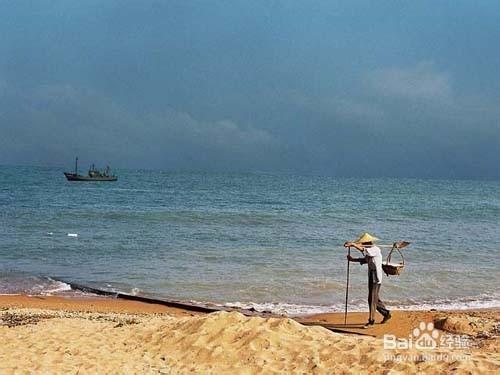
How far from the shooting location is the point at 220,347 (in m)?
7.46

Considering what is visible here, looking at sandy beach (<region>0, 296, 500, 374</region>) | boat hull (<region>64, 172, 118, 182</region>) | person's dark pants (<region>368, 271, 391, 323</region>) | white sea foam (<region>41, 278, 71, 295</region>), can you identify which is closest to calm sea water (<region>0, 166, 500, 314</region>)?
white sea foam (<region>41, 278, 71, 295</region>)

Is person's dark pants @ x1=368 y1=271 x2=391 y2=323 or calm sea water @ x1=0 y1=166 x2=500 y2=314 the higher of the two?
person's dark pants @ x1=368 y1=271 x2=391 y2=323

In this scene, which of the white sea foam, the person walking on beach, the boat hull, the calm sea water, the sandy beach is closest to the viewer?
the sandy beach

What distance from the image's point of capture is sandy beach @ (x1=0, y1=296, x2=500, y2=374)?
21.9 feet

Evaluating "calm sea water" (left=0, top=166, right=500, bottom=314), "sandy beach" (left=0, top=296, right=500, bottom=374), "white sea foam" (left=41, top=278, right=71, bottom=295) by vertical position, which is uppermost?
"sandy beach" (left=0, top=296, right=500, bottom=374)

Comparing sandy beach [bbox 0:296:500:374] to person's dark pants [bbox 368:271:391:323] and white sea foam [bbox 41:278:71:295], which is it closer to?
person's dark pants [bbox 368:271:391:323]

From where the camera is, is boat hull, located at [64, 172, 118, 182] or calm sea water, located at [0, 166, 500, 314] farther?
boat hull, located at [64, 172, 118, 182]

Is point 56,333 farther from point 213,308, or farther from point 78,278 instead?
point 78,278

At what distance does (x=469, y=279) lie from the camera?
15844 mm

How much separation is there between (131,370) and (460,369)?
13.6ft

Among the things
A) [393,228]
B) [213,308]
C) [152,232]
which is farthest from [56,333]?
[393,228]

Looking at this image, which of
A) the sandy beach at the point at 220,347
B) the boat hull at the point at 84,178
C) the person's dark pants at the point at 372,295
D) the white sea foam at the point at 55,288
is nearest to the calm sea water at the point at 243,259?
the white sea foam at the point at 55,288

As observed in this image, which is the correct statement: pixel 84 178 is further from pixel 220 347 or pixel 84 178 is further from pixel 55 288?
pixel 220 347

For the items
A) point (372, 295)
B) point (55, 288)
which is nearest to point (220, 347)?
point (372, 295)
